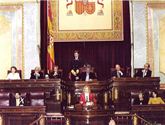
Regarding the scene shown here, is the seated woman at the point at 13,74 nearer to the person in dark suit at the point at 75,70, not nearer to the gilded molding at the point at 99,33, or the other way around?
the person in dark suit at the point at 75,70

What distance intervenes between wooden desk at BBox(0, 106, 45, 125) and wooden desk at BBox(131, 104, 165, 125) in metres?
2.59

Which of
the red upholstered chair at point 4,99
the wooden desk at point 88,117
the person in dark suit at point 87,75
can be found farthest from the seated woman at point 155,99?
A: the red upholstered chair at point 4,99

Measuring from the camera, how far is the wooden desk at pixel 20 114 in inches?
503

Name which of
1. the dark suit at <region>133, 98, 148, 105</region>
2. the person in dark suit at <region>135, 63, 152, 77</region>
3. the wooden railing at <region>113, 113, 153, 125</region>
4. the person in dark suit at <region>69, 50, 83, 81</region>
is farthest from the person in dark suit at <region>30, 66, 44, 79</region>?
the wooden railing at <region>113, 113, 153, 125</region>

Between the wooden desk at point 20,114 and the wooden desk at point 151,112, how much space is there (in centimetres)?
259

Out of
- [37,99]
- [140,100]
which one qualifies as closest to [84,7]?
[37,99]

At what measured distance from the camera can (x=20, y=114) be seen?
12.8 meters

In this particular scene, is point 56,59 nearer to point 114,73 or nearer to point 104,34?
point 104,34

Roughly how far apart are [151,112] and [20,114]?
3596 millimetres

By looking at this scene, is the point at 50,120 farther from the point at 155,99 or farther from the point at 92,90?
the point at 155,99

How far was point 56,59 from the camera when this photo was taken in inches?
695

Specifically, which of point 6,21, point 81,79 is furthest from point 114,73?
point 6,21

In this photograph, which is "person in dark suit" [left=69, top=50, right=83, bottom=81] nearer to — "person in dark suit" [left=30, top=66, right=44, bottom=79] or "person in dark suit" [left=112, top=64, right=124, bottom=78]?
"person in dark suit" [left=30, top=66, right=44, bottom=79]

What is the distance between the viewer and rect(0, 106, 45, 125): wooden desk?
12.8m
